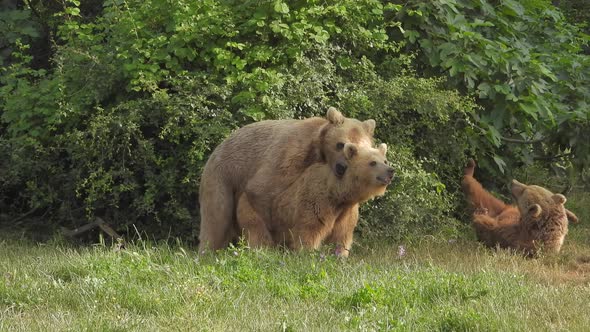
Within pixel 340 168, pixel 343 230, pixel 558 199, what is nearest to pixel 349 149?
pixel 340 168

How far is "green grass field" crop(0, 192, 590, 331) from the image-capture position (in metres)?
6.31

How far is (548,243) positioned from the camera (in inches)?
406

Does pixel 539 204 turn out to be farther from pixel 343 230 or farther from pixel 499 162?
pixel 343 230

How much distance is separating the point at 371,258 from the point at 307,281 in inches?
81.1

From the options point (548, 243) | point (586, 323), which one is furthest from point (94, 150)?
point (586, 323)

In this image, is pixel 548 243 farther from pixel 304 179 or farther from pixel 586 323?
pixel 586 323

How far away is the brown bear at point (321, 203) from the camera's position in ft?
28.3

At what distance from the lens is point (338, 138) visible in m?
8.86

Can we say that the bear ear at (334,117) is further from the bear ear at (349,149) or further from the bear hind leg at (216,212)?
the bear hind leg at (216,212)

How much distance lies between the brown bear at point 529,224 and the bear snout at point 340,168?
8.51ft

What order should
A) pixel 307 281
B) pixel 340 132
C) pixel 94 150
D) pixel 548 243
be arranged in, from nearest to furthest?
pixel 307 281, pixel 340 132, pixel 548 243, pixel 94 150

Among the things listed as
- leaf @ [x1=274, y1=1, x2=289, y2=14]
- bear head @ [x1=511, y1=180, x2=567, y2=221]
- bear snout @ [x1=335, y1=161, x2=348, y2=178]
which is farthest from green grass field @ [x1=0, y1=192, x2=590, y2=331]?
leaf @ [x1=274, y1=1, x2=289, y2=14]

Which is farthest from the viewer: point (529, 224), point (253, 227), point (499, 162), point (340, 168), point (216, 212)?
point (499, 162)

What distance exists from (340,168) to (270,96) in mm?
2209
